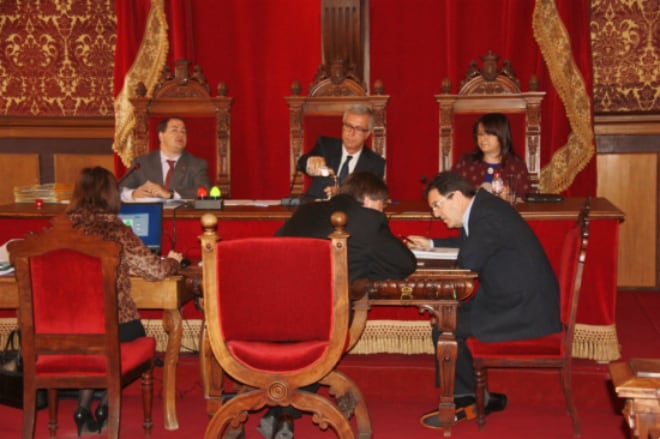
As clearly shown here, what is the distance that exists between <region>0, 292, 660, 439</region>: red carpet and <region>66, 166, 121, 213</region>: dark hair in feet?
3.18

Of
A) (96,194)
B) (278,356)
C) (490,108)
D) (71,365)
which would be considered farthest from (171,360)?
(490,108)

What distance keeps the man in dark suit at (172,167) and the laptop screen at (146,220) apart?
99cm

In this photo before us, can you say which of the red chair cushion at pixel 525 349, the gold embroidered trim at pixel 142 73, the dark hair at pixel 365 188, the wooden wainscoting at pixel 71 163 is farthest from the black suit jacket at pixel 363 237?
the wooden wainscoting at pixel 71 163

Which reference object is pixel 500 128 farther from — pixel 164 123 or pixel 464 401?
pixel 164 123

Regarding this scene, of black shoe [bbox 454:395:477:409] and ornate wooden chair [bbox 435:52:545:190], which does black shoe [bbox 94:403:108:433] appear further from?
ornate wooden chair [bbox 435:52:545:190]

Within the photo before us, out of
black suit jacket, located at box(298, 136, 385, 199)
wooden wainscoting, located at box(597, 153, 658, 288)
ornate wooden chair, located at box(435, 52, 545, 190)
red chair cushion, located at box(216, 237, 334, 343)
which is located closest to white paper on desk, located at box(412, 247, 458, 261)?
red chair cushion, located at box(216, 237, 334, 343)

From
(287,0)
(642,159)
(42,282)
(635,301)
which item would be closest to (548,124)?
(642,159)

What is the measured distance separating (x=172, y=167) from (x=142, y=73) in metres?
1.14

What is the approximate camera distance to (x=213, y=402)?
343cm

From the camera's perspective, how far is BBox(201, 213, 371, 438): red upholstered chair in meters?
2.78

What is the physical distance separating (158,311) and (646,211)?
322 cm

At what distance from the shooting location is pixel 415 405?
398 cm

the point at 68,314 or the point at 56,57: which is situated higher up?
the point at 56,57

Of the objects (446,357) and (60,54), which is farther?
(60,54)
